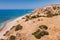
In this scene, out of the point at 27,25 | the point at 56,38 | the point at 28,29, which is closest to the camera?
the point at 56,38

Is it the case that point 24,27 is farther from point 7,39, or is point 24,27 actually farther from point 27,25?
point 7,39

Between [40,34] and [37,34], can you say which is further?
[37,34]

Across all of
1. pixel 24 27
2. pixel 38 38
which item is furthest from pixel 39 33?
pixel 24 27

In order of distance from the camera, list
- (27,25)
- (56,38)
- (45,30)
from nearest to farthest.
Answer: (56,38), (45,30), (27,25)

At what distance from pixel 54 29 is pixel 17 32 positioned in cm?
693

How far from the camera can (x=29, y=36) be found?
108ft

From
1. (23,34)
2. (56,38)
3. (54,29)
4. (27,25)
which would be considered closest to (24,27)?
(27,25)

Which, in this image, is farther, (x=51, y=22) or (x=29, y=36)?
(x=51, y=22)

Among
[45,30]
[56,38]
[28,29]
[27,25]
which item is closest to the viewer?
[56,38]

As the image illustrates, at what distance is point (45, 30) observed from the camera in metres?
34.5

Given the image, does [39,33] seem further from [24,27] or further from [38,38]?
[24,27]

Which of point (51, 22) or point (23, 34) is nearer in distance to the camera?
point (23, 34)

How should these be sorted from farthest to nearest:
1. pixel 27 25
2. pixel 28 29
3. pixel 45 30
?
pixel 27 25 < pixel 28 29 < pixel 45 30

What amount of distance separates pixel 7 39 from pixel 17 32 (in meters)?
2.27
